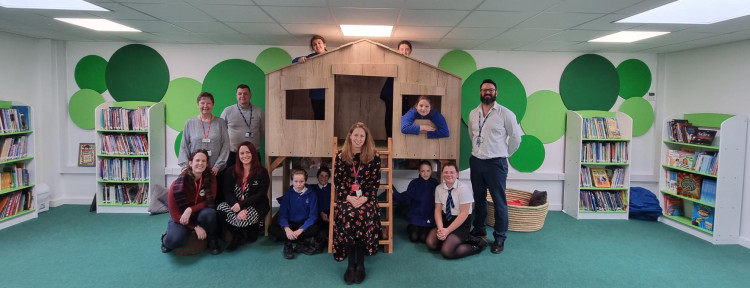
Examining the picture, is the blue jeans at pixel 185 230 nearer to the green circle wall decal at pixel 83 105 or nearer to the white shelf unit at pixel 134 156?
the white shelf unit at pixel 134 156

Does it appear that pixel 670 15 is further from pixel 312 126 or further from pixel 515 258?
pixel 312 126

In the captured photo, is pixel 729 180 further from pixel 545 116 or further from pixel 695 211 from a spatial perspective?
pixel 545 116

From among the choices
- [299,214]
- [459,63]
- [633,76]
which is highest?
[459,63]

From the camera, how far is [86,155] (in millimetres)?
5852

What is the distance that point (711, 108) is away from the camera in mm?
5180

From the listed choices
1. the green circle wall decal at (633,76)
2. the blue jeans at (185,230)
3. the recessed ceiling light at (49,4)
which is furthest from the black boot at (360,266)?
the green circle wall decal at (633,76)

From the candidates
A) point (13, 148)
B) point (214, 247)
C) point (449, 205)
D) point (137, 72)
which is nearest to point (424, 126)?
point (449, 205)

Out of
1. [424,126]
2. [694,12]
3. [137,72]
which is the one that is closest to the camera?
[694,12]

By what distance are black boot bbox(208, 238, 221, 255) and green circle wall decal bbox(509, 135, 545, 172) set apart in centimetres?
424

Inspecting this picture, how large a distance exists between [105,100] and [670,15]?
23.6 ft

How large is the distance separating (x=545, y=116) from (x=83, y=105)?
22.6 ft

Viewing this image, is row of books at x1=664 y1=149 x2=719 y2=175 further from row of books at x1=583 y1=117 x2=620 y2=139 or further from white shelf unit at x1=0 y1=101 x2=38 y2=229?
white shelf unit at x1=0 y1=101 x2=38 y2=229

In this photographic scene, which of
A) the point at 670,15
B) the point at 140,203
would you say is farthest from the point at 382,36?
the point at 140,203

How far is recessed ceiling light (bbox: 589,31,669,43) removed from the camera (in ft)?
15.3
